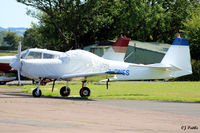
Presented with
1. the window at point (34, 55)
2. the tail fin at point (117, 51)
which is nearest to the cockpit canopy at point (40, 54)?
the window at point (34, 55)

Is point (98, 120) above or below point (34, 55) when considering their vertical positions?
below

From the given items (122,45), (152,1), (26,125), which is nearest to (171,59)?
(122,45)

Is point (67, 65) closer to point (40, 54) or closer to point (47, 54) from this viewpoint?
point (47, 54)

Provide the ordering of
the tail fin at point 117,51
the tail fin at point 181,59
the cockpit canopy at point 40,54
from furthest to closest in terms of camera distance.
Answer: the tail fin at point 117,51 < the tail fin at point 181,59 < the cockpit canopy at point 40,54

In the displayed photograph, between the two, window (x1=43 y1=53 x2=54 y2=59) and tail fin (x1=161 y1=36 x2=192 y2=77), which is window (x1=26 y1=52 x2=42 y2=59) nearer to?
window (x1=43 y1=53 x2=54 y2=59)

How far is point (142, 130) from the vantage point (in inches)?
418

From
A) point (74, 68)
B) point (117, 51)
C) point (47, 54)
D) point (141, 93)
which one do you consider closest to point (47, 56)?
point (47, 54)

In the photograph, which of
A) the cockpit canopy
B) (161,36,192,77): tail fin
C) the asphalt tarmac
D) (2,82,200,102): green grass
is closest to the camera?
the asphalt tarmac

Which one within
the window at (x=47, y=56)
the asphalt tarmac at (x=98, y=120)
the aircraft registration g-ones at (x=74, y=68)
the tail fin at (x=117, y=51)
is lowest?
the asphalt tarmac at (x=98, y=120)

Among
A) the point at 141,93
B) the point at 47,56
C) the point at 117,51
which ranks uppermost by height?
the point at 117,51

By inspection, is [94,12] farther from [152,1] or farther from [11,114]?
[11,114]

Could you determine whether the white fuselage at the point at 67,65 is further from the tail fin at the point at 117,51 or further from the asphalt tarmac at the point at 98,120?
the tail fin at the point at 117,51

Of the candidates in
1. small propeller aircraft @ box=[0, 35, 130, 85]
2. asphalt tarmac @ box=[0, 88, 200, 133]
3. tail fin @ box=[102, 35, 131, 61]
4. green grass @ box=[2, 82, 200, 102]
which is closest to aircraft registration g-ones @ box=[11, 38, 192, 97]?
small propeller aircraft @ box=[0, 35, 130, 85]

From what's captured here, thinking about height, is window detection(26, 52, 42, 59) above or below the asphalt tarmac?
above
